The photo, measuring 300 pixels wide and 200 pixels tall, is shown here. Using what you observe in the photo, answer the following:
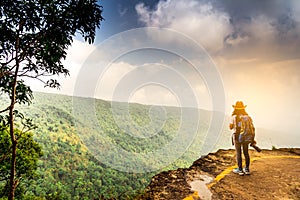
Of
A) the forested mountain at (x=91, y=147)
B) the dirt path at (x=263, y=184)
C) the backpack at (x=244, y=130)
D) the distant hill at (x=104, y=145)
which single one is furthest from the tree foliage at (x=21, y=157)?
the backpack at (x=244, y=130)

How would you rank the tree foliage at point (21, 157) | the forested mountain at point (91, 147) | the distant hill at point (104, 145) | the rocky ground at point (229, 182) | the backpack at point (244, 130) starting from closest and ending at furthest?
the rocky ground at point (229, 182), the backpack at point (244, 130), the tree foliage at point (21, 157), the forested mountain at point (91, 147), the distant hill at point (104, 145)

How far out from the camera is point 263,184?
13.2ft

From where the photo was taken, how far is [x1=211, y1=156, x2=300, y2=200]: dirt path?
349cm

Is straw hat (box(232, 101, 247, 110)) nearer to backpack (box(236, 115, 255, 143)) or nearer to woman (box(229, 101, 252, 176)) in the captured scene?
woman (box(229, 101, 252, 176))

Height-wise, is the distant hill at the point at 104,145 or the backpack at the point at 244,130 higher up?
the backpack at the point at 244,130

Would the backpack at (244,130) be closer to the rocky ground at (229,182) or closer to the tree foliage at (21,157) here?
the rocky ground at (229,182)

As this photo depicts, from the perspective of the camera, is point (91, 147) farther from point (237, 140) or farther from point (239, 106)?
point (239, 106)

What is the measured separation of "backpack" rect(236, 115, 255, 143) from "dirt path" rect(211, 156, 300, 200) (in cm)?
91

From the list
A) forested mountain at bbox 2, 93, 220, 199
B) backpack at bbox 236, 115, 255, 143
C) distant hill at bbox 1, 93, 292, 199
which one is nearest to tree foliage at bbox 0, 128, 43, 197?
forested mountain at bbox 2, 93, 220, 199

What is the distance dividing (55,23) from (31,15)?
0.53 m

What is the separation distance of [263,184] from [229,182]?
717mm

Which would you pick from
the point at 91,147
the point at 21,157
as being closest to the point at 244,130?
the point at 21,157

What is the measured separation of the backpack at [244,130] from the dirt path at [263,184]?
912 millimetres

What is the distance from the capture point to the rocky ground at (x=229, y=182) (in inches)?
136
